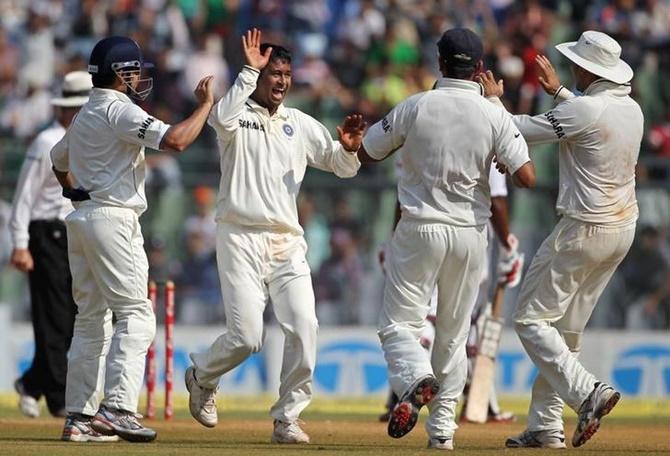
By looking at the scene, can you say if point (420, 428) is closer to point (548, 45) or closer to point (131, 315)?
point (131, 315)

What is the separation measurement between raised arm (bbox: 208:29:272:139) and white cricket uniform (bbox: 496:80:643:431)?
167 cm

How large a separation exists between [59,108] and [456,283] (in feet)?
14.8

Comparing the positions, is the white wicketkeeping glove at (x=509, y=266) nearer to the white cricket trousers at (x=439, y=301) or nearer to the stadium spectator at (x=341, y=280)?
the white cricket trousers at (x=439, y=301)

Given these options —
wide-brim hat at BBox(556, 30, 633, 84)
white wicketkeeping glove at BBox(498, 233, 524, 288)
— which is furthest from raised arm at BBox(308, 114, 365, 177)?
white wicketkeeping glove at BBox(498, 233, 524, 288)

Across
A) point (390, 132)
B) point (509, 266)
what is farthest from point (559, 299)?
point (509, 266)

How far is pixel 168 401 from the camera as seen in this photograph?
13.8 m

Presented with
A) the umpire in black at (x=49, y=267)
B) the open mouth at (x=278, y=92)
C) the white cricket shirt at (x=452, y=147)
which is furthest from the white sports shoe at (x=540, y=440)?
the umpire in black at (x=49, y=267)

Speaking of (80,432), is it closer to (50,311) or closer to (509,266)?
(50,311)

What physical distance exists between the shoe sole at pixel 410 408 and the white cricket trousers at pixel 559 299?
40.2 inches

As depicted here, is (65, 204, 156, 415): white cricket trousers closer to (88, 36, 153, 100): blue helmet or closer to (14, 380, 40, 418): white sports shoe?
(88, 36, 153, 100): blue helmet

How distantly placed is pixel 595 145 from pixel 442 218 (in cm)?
118

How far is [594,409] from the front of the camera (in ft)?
34.7

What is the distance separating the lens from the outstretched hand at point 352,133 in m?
11.1

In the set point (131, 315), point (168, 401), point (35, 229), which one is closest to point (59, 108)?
point (35, 229)
